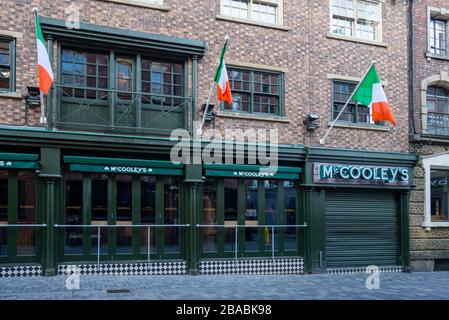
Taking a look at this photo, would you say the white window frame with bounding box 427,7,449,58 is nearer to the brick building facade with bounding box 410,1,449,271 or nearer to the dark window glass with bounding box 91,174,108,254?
the brick building facade with bounding box 410,1,449,271

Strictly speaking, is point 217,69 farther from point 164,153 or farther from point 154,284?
point 154,284

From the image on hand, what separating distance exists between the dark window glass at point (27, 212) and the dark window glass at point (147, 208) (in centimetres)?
278

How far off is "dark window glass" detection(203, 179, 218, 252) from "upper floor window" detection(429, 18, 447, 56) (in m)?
9.50

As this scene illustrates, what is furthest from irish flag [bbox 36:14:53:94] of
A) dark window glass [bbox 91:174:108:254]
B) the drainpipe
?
the drainpipe

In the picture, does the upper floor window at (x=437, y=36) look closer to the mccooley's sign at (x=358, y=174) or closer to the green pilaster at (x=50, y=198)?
the mccooley's sign at (x=358, y=174)

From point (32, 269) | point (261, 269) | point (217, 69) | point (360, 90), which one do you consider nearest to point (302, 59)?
point (360, 90)

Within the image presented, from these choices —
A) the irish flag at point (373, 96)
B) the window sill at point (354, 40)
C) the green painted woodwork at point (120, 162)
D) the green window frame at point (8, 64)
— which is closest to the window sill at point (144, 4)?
the green window frame at point (8, 64)

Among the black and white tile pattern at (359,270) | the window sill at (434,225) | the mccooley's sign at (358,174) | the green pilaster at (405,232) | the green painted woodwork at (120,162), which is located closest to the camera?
the green painted woodwork at (120,162)

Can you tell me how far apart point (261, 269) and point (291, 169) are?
3091 millimetres

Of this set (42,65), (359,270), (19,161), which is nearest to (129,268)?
(19,161)

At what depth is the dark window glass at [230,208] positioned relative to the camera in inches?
607

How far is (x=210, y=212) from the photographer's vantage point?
50.3 ft

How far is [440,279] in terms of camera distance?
15836 millimetres

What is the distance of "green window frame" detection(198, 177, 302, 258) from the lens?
15263 millimetres
